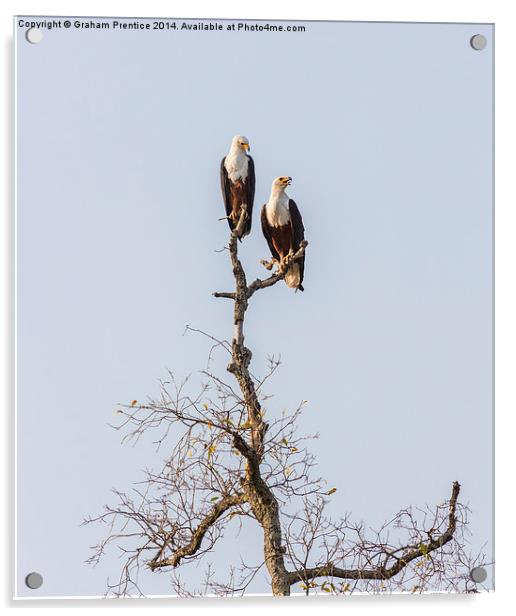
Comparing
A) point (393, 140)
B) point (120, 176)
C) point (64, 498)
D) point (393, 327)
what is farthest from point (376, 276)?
point (64, 498)

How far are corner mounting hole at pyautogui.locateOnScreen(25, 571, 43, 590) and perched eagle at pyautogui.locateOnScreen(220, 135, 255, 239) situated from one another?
1.35m

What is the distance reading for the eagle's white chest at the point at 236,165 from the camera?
12.4 ft

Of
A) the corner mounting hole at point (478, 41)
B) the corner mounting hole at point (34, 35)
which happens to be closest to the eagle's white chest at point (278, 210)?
the corner mounting hole at point (478, 41)

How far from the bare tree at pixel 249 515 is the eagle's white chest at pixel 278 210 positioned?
6.2 inches

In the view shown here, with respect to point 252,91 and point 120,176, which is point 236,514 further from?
point 252,91

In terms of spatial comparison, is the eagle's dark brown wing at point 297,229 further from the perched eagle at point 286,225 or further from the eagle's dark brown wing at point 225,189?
the eagle's dark brown wing at point 225,189

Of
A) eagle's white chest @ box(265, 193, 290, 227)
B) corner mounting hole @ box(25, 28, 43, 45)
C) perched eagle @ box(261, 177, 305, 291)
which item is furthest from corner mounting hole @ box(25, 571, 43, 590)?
corner mounting hole @ box(25, 28, 43, 45)

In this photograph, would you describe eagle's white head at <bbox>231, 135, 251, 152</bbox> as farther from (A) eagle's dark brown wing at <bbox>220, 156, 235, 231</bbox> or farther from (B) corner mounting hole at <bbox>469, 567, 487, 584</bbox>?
(B) corner mounting hole at <bbox>469, 567, 487, 584</bbox>

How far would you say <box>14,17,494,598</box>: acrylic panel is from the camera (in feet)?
12.2

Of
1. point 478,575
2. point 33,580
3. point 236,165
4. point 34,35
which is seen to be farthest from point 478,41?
point 33,580

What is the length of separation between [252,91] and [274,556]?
1616 mm

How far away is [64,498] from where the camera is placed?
3.68 m

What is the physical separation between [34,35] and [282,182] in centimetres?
99

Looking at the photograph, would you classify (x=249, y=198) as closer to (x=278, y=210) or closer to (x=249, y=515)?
(x=278, y=210)
